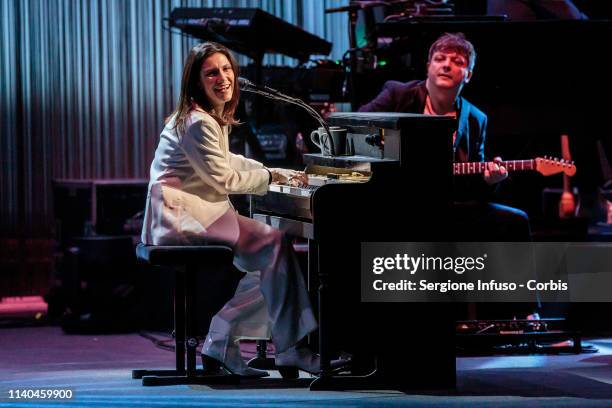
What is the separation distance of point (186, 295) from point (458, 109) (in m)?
1.80

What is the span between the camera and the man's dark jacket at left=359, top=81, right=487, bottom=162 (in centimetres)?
572

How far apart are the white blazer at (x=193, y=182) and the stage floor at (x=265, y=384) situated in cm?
61

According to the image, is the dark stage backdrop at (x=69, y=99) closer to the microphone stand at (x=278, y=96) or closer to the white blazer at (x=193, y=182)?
the microphone stand at (x=278, y=96)

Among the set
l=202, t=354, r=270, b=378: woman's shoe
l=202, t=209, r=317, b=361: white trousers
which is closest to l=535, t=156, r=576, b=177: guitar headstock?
l=202, t=209, r=317, b=361: white trousers

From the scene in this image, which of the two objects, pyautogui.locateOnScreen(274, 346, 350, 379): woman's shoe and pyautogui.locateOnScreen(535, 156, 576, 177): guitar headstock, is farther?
pyautogui.locateOnScreen(535, 156, 576, 177): guitar headstock

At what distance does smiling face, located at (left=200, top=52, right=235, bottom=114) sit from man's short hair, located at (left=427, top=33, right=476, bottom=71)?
1.31 metres

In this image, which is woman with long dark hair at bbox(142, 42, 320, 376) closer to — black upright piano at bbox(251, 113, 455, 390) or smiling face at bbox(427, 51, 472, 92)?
black upright piano at bbox(251, 113, 455, 390)

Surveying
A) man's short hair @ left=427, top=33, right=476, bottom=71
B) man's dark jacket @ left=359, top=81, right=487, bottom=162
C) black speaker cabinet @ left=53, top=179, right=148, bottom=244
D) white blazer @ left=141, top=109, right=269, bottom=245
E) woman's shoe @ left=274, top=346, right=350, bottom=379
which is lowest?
woman's shoe @ left=274, top=346, right=350, bottom=379

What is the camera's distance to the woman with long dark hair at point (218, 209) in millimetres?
4629

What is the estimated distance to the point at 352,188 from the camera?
14.7 ft

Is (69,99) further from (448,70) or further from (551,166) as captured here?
(551,166)

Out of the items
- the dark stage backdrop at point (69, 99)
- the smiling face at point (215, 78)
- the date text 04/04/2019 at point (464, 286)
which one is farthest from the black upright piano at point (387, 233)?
the dark stage backdrop at point (69, 99)

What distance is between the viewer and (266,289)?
465cm

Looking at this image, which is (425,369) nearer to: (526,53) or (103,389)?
(103,389)
